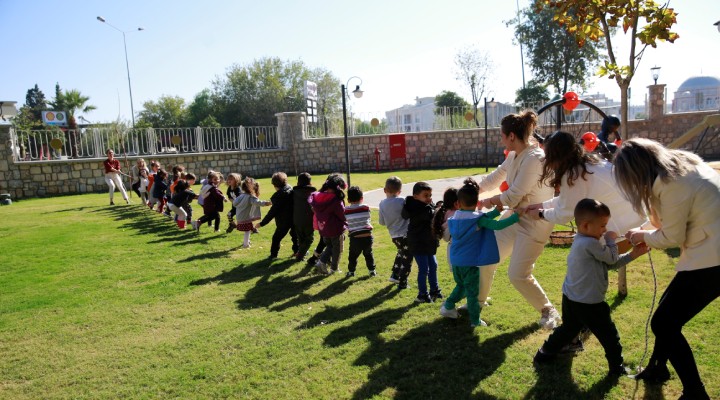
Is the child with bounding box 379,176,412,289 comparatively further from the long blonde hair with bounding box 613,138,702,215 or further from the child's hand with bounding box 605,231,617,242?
the long blonde hair with bounding box 613,138,702,215

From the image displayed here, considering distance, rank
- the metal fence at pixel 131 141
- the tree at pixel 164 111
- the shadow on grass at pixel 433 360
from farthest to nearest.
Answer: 1. the tree at pixel 164 111
2. the metal fence at pixel 131 141
3. the shadow on grass at pixel 433 360

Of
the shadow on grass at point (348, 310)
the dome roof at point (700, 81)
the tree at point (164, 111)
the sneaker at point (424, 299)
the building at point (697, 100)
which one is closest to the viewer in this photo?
the shadow on grass at point (348, 310)

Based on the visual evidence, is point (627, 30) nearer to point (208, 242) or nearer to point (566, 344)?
point (566, 344)

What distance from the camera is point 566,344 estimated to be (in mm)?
3699

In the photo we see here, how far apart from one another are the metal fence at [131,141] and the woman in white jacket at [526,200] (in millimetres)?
18570

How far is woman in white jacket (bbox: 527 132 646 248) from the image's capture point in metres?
3.70

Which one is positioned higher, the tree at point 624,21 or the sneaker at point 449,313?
the tree at point 624,21

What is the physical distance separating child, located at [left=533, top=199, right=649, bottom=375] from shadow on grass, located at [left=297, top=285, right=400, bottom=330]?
2311mm

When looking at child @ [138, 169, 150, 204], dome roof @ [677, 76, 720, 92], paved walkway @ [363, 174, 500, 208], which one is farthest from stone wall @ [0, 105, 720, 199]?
dome roof @ [677, 76, 720, 92]

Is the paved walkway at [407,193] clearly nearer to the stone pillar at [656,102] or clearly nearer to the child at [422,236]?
the child at [422,236]

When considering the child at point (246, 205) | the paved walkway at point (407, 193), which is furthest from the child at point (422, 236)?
the paved walkway at point (407, 193)

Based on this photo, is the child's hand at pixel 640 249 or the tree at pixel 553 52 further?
the tree at pixel 553 52

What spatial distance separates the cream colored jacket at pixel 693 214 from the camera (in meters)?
2.77

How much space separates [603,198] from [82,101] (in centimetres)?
6101
